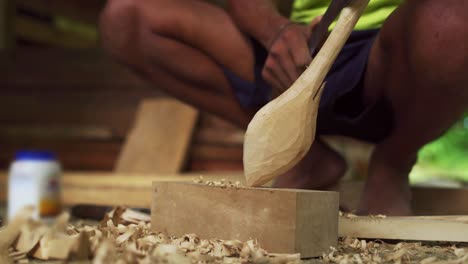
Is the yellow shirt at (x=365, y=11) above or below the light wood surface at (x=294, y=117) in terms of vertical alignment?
above

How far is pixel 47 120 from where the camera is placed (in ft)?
11.7

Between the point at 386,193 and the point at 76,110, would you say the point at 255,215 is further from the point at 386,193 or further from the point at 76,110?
the point at 76,110

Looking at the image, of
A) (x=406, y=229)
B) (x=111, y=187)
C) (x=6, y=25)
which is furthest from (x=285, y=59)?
(x=6, y=25)

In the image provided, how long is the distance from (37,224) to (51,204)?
34.8 inches

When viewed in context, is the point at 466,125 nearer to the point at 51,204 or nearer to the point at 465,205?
the point at 465,205

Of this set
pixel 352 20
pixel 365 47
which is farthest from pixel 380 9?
pixel 352 20

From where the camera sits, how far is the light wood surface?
47.3 inches

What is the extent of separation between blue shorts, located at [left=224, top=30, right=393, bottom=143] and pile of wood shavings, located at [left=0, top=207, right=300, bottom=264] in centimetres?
56

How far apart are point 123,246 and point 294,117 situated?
14.7 inches

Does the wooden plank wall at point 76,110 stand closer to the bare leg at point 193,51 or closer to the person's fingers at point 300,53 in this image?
the bare leg at point 193,51

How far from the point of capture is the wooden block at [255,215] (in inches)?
44.4

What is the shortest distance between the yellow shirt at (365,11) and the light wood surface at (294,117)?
473mm

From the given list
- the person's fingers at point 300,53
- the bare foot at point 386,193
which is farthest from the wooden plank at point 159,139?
the person's fingers at point 300,53

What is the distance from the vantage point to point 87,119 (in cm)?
350
